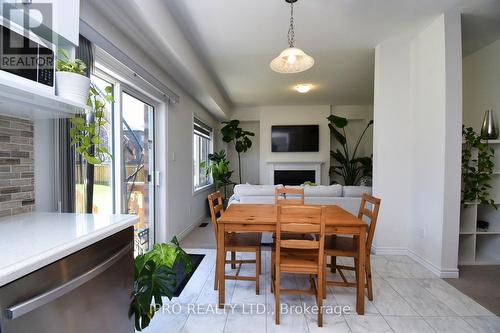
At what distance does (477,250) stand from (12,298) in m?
4.26

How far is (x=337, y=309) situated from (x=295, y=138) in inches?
184

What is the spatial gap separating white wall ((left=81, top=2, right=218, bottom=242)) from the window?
1.38ft

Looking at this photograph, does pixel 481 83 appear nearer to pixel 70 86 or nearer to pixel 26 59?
pixel 70 86

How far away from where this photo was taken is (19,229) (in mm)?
991

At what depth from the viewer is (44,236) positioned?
92cm

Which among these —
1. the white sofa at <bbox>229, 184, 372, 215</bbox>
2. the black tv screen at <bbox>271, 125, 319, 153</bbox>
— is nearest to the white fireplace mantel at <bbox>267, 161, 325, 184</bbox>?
the black tv screen at <bbox>271, 125, 319, 153</bbox>

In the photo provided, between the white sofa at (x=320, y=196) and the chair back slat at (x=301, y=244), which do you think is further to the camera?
the white sofa at (x=320, y=196)

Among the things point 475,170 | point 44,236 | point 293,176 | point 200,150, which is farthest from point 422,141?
point 200,150

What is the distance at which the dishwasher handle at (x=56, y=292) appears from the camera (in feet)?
2.15

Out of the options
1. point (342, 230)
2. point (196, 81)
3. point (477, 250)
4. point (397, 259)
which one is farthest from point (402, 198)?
point (196, 81)

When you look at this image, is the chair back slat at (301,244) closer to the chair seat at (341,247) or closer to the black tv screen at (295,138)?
the chair seat at (341,247)

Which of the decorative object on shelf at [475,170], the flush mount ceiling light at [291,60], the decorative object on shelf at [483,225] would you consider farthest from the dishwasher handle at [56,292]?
the decorative object on shelf at [483,225]

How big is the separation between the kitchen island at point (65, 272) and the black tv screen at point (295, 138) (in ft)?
17.2

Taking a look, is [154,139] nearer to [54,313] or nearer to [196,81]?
[196,81]
